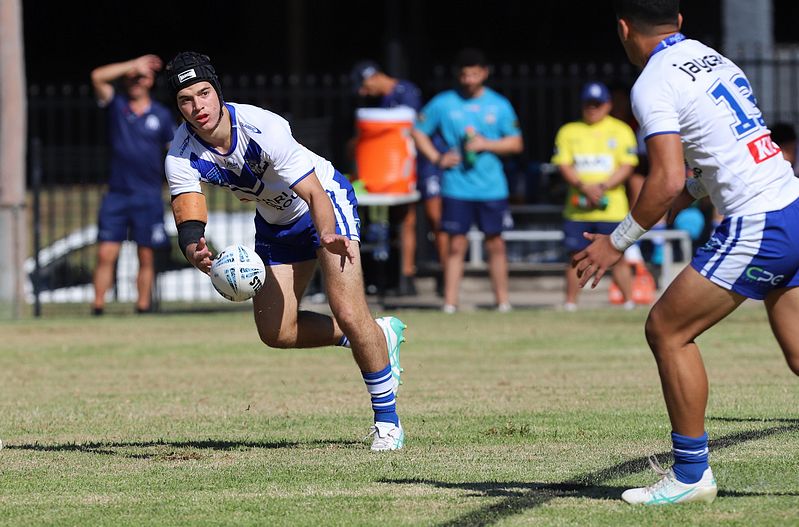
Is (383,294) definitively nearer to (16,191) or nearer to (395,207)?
(395,207)

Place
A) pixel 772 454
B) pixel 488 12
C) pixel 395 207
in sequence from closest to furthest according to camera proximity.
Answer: pixel 772 454
pixel 395 207
pixel 488 12

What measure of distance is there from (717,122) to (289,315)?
9.89ft

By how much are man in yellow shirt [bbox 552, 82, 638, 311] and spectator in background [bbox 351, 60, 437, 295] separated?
6.50 ft

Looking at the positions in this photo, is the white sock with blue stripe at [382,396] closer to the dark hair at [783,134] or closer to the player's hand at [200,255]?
the player's hand at [200,255]

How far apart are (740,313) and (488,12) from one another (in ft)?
46.5

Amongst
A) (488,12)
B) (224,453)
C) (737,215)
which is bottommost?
(224,453)

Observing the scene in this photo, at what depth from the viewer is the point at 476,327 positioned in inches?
557

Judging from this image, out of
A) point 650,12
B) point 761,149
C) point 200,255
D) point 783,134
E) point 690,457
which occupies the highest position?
point 650,12

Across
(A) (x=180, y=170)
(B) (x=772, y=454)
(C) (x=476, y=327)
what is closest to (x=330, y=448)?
(A) (x=180, y=170)

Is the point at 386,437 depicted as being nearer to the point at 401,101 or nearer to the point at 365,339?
the point at 365,339

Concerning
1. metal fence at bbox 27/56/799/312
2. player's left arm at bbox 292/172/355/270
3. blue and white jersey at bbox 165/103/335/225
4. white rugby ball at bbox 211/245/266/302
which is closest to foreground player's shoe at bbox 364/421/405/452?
player's left arm at bbox 292/172/355/270

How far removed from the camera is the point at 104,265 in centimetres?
1565

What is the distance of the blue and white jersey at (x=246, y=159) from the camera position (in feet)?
24.7

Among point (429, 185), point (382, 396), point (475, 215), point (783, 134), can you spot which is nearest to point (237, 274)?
point (382, 396)
